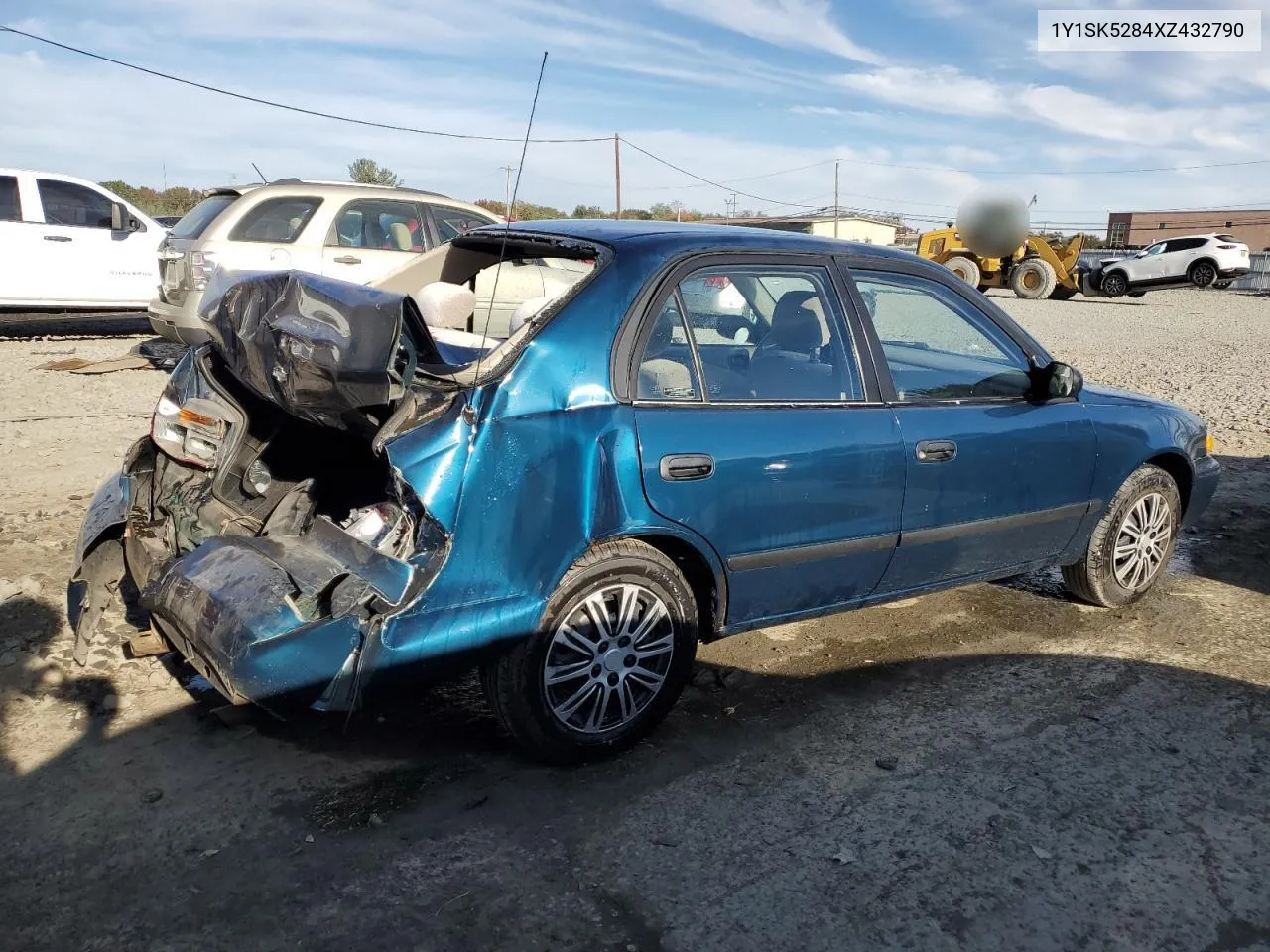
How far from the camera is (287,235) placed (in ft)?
31.2

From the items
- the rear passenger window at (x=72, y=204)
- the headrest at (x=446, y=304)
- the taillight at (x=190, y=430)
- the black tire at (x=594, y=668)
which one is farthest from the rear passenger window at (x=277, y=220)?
the black tire at (x=594, y=668)

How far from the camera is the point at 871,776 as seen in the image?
127 inches

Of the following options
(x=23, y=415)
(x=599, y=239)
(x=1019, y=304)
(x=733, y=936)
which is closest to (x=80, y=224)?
(x=23, y=415)

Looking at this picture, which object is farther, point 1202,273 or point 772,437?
point 1202,273

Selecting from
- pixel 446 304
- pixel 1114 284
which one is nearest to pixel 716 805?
pixel 446 304

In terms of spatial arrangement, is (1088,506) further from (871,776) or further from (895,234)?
(895,234)

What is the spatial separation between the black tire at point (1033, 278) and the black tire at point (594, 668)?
24844 mm

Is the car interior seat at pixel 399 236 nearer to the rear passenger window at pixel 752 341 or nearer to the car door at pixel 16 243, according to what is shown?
the car door at pixel 16 243

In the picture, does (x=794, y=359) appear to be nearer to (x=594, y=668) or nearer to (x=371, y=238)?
(x=594, y=668)

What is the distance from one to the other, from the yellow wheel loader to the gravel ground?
22.5 m

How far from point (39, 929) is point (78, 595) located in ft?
4.45

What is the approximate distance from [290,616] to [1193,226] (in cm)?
6110

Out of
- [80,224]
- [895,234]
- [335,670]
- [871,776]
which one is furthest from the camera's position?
[895,234]

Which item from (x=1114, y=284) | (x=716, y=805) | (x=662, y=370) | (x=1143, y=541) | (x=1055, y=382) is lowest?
(x=716, y=805)
